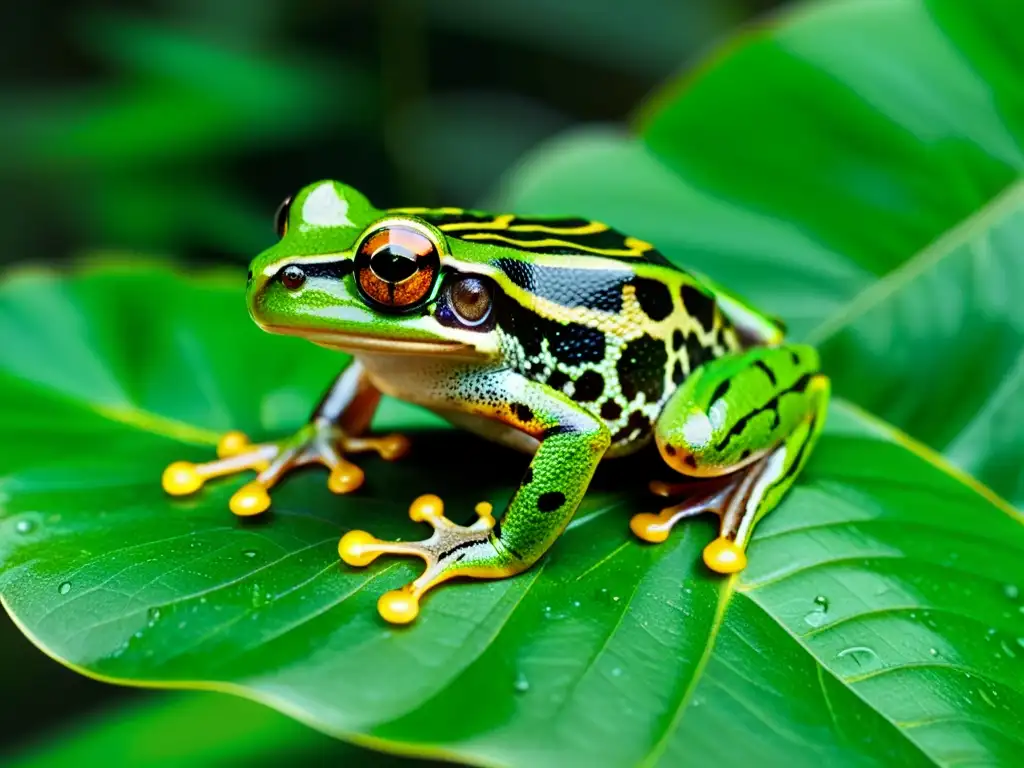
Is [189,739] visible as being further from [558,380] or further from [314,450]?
[558,380]

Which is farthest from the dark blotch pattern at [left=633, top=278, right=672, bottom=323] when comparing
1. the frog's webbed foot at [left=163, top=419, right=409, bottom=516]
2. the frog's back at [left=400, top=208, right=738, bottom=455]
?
the frog's webbed foot at [left=163, top=419, right=409, bottom=516]

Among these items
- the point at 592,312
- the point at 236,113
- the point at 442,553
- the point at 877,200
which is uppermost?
the point at 236,113

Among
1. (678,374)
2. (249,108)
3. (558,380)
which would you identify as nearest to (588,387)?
(558,380)

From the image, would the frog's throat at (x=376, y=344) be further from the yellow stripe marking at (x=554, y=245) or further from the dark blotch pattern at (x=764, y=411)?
the dark blotch pattern at (x=764, y=411)

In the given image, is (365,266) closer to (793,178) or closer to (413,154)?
(793,178)

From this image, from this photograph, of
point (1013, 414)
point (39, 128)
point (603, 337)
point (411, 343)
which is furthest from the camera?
point (39, 128)

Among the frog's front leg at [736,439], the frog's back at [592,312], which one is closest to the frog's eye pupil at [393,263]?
the frog's back at [592,312]

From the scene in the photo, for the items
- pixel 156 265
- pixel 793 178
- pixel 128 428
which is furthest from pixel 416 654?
pixel 793 178
